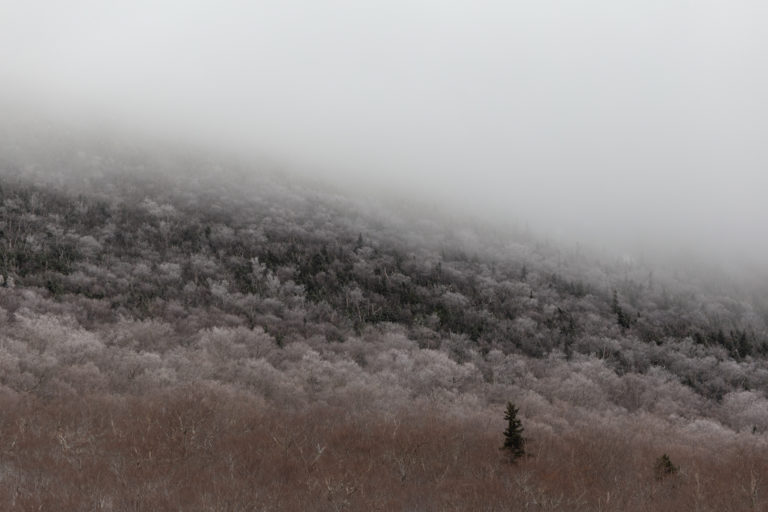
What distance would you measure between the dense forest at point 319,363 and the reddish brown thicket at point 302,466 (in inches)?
2.5

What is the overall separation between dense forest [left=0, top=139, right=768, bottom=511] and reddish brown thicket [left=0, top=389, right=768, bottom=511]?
0.21 ft

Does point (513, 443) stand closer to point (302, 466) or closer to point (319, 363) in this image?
point (302, 466)

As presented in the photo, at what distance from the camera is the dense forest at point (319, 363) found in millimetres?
8594

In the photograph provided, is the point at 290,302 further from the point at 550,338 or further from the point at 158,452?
the point at 158,452

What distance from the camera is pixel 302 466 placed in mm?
9086

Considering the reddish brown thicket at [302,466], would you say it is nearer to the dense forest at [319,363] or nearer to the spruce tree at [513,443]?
the dense forest at [319,363]

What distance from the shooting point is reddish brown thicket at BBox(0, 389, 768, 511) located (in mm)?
7320

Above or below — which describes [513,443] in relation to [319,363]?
above

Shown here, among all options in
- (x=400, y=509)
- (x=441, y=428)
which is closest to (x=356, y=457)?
(x=400, y=509)

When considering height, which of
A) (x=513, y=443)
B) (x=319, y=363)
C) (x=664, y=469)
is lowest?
(x=319, y=363)

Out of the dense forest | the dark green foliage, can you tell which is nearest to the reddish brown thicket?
the dense forest

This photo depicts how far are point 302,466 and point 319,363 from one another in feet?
54.5

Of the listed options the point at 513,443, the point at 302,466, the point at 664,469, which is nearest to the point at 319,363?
the point at 513,443

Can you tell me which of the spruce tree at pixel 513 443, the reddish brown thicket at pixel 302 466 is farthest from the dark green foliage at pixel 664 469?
the spruce tree at pixel 513 443
